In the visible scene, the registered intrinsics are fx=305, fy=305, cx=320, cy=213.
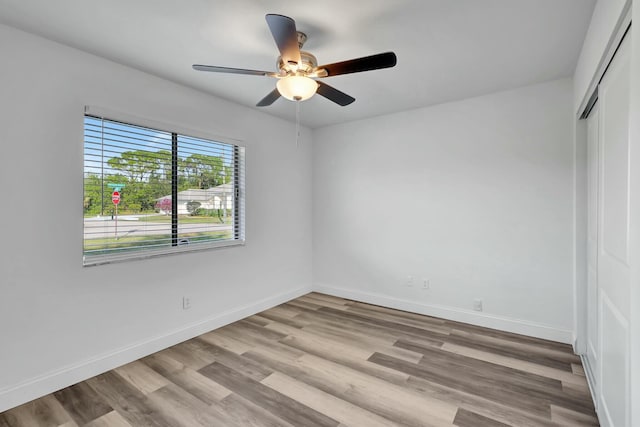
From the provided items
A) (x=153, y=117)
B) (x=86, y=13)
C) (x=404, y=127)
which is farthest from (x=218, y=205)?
(x=404, y=127)

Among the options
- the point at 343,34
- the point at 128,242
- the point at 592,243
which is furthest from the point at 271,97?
the point at 592,243

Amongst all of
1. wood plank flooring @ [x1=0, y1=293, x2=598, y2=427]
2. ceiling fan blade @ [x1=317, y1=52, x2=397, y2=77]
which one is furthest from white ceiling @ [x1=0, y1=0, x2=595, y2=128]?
wood plank flooring @ [x1=0, y1=293, x2=598, y2=427]

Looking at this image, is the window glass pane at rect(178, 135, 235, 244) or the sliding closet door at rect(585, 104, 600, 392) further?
the window glass pane at rect(178, 135, 235, 244)

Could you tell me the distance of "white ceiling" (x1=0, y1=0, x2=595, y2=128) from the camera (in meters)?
1.82

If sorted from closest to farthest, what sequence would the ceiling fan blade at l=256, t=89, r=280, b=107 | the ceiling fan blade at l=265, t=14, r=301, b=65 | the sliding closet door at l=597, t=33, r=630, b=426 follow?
the sliding closet door at l=597, t=33, r=630, b=426 < the ceiling fan blade at l=265, t=14, r=301, b=65 < the ceiling fan blade at l=256, t=89, r=280, b=107

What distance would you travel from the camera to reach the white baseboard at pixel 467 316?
2953 mm

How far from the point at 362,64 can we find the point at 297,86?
17.2 inches

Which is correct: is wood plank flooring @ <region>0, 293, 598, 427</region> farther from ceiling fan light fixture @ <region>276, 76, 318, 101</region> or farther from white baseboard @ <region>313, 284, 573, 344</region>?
ceiling fan light fixture @ <region>276, 76, 318, 101</region>

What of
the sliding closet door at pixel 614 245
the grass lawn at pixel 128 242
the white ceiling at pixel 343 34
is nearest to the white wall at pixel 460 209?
the white ceiling at pixel 343 34

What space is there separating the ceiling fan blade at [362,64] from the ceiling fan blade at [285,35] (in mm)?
215

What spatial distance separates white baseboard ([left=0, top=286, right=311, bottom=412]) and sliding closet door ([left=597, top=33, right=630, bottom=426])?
3.14 metres

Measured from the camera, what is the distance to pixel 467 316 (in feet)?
11.2

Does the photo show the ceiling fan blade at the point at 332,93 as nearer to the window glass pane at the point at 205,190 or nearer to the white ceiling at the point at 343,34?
the white ceiling at the point at 343,34

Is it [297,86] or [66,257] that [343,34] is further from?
[66,257]
